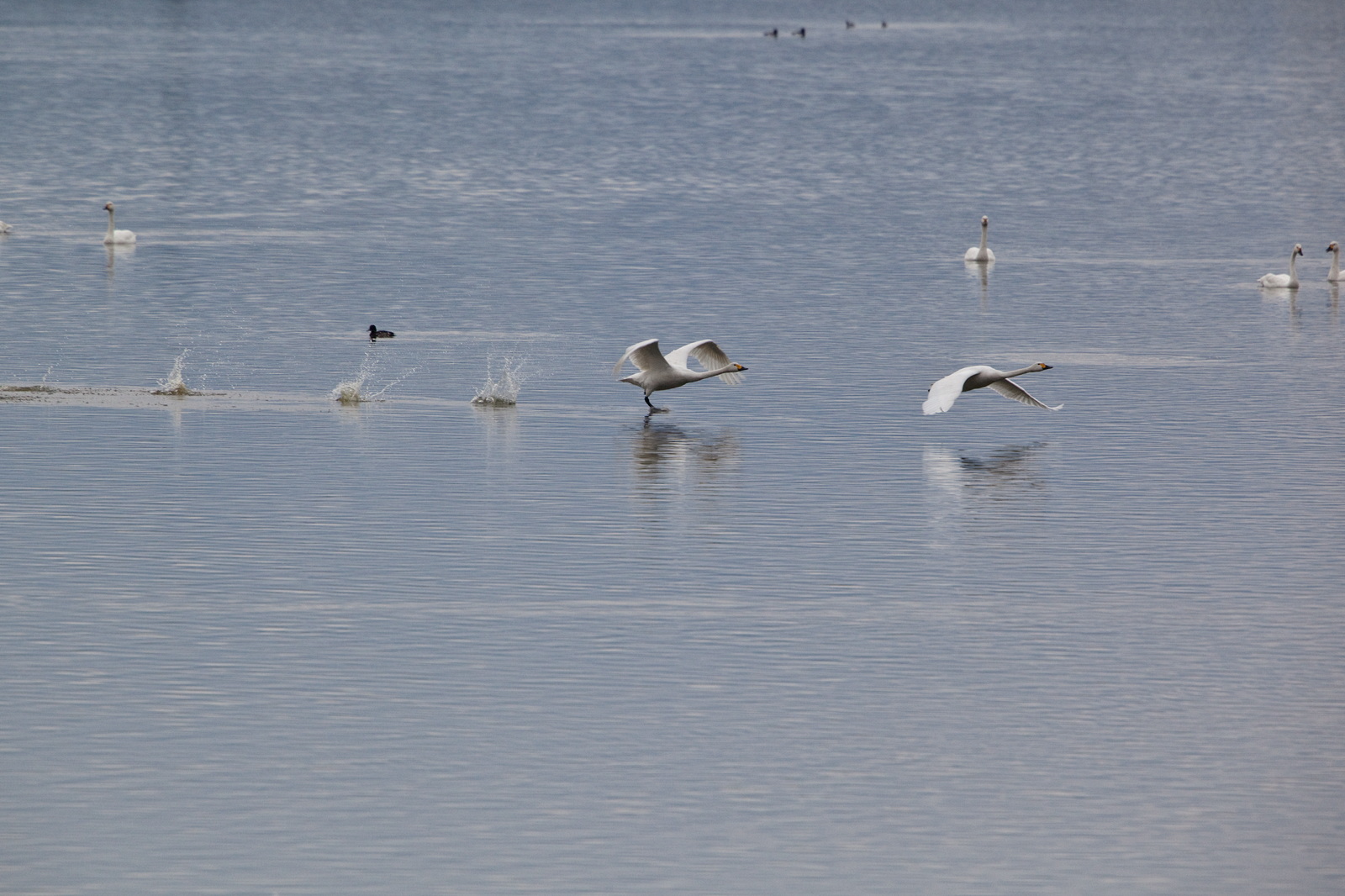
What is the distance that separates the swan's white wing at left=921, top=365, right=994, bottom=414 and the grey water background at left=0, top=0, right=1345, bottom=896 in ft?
1.72

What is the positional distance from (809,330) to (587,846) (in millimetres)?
23999

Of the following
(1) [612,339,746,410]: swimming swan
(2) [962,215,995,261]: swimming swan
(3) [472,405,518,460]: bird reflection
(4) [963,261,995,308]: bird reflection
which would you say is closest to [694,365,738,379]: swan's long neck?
(1) [612,339,746,410]: swimming swan

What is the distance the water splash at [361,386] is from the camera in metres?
29.6

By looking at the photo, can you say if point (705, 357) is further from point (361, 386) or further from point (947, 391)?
point (361, 386)

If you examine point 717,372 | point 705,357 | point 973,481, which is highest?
point 705,357

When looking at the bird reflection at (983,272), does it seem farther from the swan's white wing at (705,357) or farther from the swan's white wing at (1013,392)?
the swan's white wing at (705,357)

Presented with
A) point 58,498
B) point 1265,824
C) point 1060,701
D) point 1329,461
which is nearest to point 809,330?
point 1329,461

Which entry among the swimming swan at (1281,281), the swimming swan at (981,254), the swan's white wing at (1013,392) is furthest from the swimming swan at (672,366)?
the swimming swan at (981,254)

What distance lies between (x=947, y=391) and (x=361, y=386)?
7327 millimetres

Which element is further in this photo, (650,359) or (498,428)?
(650,359)

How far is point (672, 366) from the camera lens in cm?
2889

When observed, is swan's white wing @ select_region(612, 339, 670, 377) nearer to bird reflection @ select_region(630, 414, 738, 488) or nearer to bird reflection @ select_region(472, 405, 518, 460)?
bird reflection @ select_region(630, 414, 738, 488)

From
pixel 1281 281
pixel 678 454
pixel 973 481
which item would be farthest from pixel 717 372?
pixel 1281 281

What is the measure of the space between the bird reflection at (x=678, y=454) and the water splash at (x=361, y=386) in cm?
339
